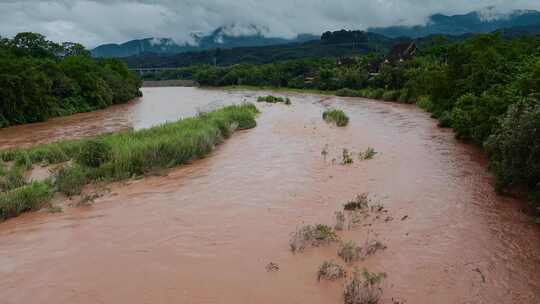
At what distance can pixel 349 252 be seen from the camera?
7605 millimetres

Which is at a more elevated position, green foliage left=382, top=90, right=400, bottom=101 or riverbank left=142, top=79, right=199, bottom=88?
green foliage left=382, top=90, right=400, bottom=101

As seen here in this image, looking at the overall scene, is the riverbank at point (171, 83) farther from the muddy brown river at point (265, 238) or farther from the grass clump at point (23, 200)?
the grass clump at point (23, 200)

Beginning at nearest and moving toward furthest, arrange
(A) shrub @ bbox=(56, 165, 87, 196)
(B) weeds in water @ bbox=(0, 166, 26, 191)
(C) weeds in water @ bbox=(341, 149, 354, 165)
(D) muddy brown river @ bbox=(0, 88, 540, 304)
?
1. (D) muddy brown river @ bbox=(0, 88, 540, 304)
2. (A) shrub @ bbox=(56, 165, 87, 196)
3. (B) weeds in water @ bbox=(0, 166, 26, 191)
4. (C) weeds in water @ bbox=(341, 149, 354, 165)

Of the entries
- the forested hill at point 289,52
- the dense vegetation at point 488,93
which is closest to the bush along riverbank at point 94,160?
the dense vegetation at point 488,93

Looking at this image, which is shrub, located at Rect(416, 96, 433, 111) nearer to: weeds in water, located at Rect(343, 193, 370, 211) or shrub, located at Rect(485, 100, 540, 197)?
shrub, located at Rect(485, 100, 540, 197)

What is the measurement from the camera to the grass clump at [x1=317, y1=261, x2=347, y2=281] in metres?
6.92

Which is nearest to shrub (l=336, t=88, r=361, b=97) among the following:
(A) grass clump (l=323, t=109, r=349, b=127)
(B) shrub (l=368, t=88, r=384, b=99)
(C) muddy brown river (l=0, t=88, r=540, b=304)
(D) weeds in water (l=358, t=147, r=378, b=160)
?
(B) shrub (l=368, t=88, r=384, b=99)

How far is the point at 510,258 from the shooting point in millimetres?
7688

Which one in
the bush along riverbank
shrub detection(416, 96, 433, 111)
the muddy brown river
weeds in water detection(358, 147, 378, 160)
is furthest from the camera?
shrub detection(416, 96, 433, 111)

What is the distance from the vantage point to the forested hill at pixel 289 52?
449ft

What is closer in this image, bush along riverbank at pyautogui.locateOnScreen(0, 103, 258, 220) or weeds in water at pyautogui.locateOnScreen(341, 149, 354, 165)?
bush along riverbank at pyautogui.locateOnScreen(0, 103, 258, 220)

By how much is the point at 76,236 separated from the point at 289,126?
1843 cm

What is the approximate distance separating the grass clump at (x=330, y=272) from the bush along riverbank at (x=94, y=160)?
7.76 meters

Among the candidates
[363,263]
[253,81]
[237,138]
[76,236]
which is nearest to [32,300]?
[76,236]
